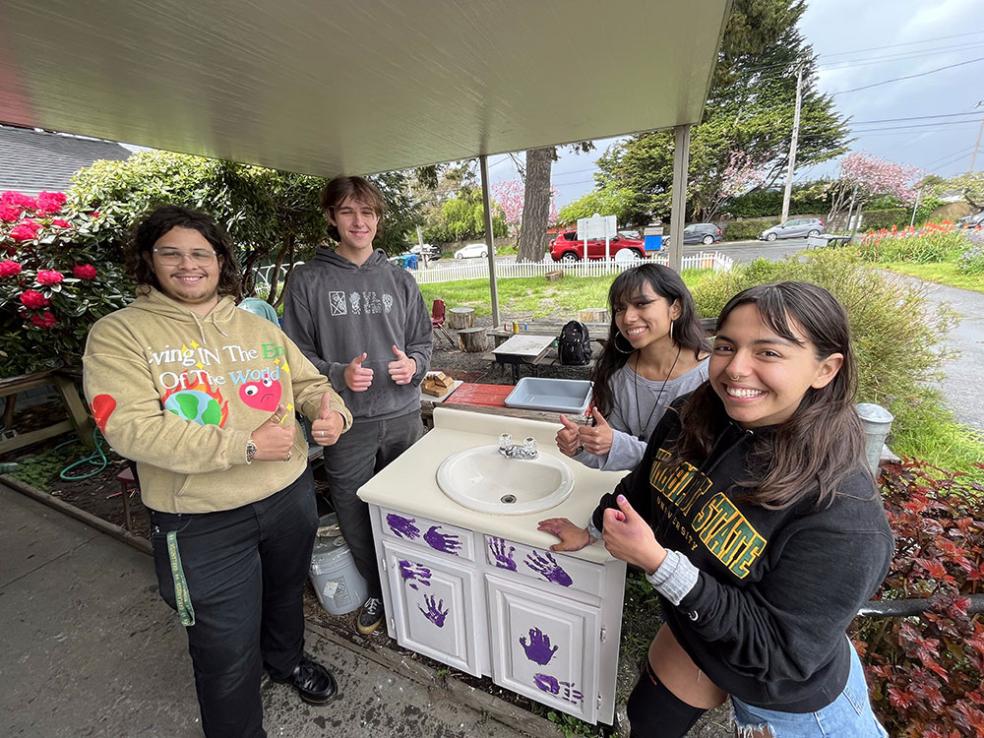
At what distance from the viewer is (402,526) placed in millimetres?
1471

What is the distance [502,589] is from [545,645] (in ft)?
0.78

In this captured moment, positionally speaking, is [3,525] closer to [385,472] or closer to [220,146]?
[220,146]

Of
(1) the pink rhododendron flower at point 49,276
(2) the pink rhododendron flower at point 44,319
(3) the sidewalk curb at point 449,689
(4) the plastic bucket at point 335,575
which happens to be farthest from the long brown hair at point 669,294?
(2) the pink rhododendron flower at point 44,319

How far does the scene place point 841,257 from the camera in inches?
159

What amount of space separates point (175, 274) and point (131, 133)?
244 cm

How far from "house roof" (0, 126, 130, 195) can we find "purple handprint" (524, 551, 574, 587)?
406 inches

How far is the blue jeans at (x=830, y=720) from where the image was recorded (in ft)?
2.86

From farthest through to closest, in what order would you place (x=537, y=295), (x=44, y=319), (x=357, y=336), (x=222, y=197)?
1. (x=537, y=295)
2. (x=222, y=197)
3. (x=44, y=319)
4. (x=357, y=336)

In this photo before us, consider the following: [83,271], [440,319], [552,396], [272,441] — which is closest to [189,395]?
[272,441]

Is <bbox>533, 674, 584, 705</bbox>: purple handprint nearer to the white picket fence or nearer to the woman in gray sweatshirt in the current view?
the woman in gray sweatshirt

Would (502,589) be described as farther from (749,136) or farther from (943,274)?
(749,136)

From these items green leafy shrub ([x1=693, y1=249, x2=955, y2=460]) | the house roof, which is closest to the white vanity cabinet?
green leafy shrub ([x1=693, y1=249, x2=955, y2=460])

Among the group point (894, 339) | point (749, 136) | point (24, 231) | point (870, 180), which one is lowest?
point (894, 339)

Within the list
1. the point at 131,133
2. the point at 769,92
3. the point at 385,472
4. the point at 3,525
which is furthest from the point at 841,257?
the point at 769,92
